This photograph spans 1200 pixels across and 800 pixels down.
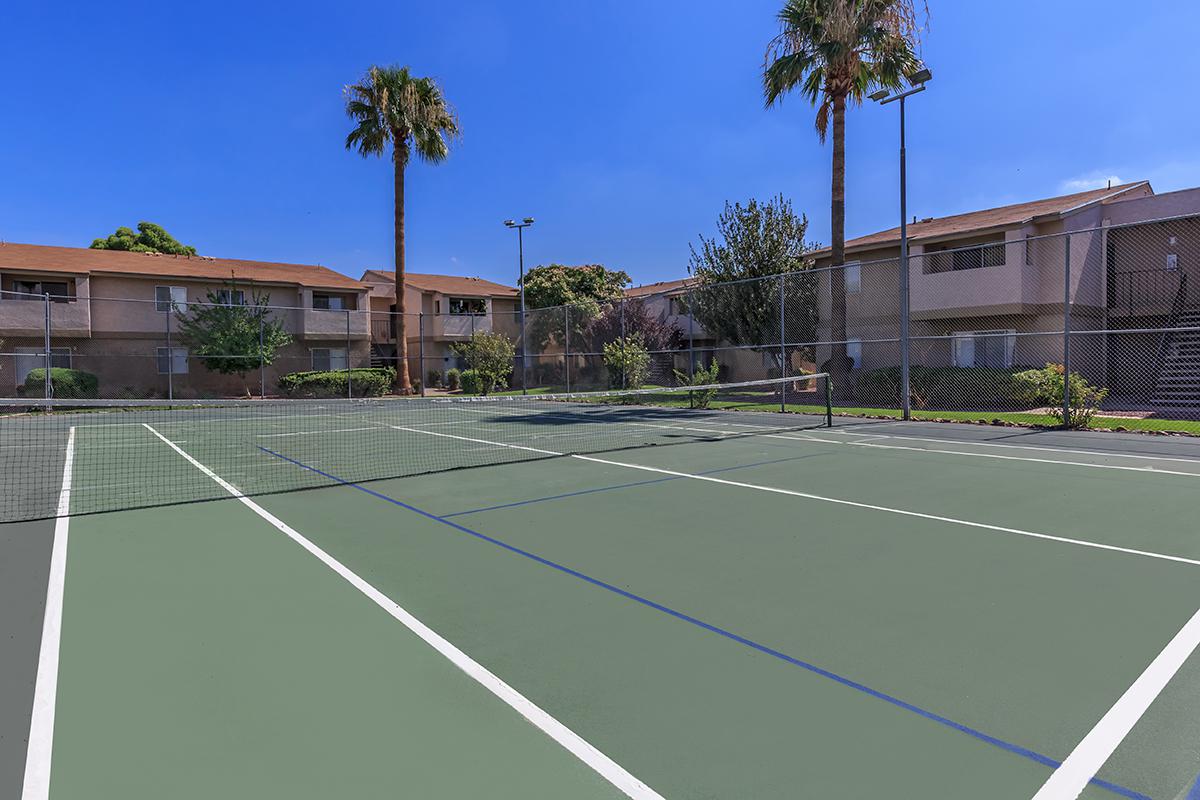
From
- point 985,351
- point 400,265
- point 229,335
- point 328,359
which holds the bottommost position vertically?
point 985,351

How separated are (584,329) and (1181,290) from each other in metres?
24.4

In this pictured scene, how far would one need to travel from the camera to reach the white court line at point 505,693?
2516 mm

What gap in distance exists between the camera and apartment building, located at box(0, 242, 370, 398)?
28.1 m

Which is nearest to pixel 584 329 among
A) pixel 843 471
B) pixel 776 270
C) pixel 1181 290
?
pixel 776 270

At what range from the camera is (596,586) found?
472 centimetres

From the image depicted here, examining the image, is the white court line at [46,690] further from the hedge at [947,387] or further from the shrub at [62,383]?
the shrub at [62,383]

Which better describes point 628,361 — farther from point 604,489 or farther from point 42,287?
point 42,287

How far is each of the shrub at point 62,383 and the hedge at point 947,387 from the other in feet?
89.9

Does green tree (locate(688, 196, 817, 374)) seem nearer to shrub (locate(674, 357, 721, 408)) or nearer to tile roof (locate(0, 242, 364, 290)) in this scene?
shrub (locate(674, 357, 721, 408))

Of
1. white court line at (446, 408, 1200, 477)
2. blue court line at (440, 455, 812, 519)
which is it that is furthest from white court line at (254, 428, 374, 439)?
blue court line at (440, 455, 812, 519)

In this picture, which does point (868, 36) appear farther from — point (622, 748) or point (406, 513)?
point (622, 748)

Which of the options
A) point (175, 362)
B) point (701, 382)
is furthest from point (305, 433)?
point (175, 362)

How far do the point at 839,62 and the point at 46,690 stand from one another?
23429mm

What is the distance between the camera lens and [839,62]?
2100cm
